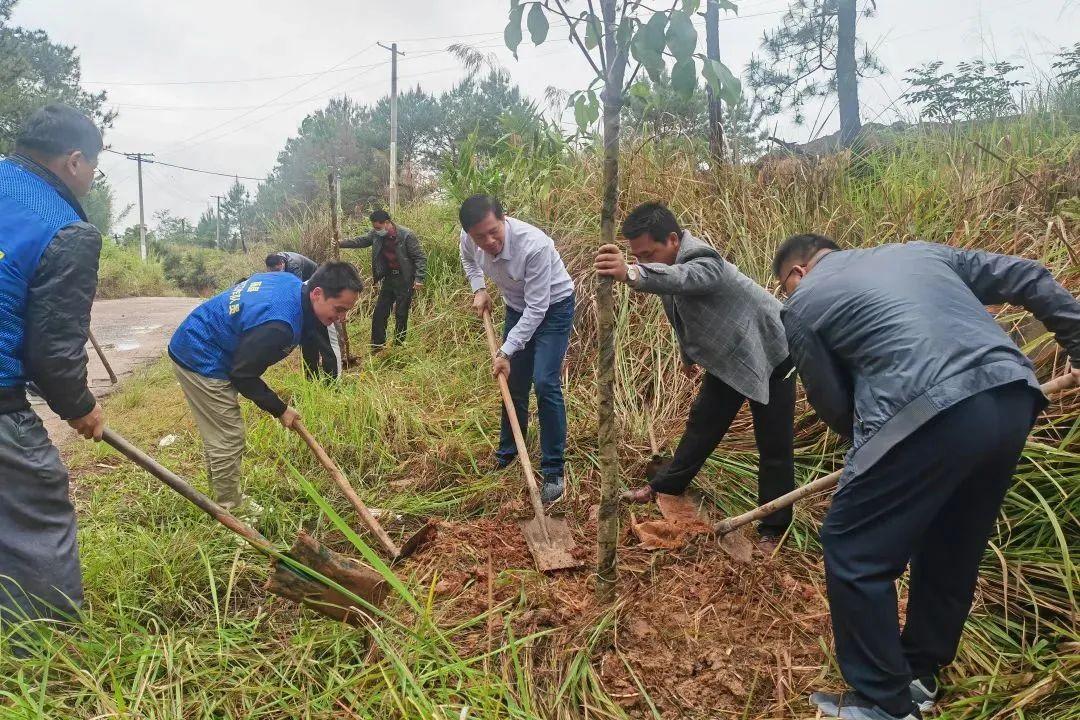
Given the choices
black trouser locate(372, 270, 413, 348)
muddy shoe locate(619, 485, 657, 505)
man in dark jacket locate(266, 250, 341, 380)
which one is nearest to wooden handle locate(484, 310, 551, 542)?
muddy shoe locate(619, 485, 657, 505)

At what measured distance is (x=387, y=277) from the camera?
673 centimetres

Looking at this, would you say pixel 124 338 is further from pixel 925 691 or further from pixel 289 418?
A: pixel 925 691

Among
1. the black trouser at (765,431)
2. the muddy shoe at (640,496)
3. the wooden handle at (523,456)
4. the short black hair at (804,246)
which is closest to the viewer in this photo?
the short black hair at (804,246)

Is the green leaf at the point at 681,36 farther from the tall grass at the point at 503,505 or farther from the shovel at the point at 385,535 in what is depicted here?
the shovel at the point at 385,535

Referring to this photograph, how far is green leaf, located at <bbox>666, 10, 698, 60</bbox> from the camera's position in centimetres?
143

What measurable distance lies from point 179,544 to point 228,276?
41.2 feet

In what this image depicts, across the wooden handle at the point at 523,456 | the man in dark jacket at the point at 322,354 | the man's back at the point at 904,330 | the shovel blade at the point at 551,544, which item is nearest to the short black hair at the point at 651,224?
the man's back at the point at 904,330

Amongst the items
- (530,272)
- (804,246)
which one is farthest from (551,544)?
(804,246)

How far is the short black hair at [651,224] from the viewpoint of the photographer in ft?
8.90

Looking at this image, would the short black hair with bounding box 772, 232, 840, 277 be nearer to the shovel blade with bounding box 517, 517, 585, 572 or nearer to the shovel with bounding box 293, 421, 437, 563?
the shovel blade with bounding box 517, 517, 585, 572

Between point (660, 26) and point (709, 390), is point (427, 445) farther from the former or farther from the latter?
point (660, 26)

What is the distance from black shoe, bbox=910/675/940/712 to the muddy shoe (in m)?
1.44

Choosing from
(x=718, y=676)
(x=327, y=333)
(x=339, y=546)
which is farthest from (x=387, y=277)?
(x=718, y=676)

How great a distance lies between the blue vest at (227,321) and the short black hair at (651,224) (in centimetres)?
166
